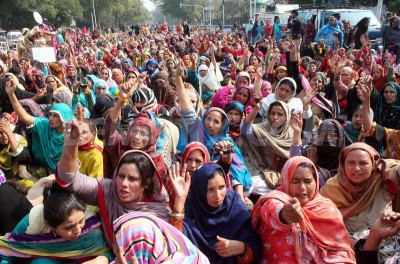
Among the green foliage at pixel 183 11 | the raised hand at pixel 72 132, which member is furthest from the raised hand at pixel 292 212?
the green foliage at pixel 183 11

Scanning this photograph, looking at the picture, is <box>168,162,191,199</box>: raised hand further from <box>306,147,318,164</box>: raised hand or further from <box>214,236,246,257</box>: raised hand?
<box>306,147,318,164</box>: raised hand

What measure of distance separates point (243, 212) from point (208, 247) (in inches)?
11.2

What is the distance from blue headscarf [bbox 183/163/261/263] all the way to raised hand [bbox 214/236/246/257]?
0.20 ft

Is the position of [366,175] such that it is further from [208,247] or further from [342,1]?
[342,1]

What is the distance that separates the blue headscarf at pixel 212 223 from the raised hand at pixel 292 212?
0.32m

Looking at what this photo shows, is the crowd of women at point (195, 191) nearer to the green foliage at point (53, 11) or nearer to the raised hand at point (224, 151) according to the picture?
the raised hand at point (224, 151)

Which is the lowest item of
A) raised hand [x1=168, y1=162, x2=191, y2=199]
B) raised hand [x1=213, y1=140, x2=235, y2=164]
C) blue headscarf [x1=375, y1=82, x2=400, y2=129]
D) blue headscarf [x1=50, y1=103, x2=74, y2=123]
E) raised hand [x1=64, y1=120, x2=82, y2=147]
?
blue headscarf [x1=375, y1=82, x2=400, y2=129]

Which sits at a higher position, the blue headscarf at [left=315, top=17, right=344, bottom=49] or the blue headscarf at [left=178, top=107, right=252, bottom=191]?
the blue headscarf at [left=315, top=17, right=344, bottom=49]

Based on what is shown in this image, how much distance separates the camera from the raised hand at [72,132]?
2100 mm

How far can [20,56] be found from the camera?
873 centimetres

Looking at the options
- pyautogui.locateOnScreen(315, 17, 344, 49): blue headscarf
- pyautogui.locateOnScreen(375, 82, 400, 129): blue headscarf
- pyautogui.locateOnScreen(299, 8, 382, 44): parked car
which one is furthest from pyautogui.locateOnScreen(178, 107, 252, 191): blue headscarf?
pyautogui.locateOnScreen(299, 8, 382, 44): parked car

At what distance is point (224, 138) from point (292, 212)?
1561 mm

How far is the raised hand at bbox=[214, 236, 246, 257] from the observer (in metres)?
2.21

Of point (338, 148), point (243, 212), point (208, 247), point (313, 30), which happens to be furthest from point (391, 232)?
point (313, 30)
